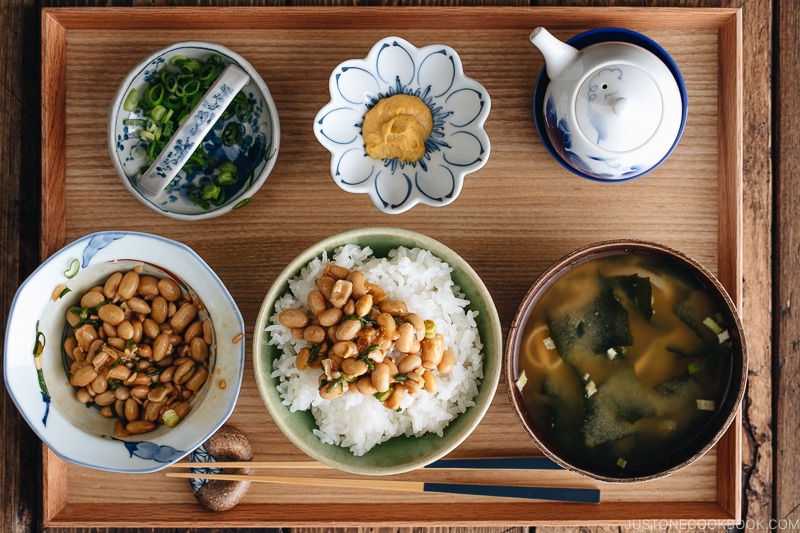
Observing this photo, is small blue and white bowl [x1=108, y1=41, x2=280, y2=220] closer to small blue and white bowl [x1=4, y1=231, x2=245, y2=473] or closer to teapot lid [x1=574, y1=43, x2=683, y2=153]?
small blue and white bowl [x1=4, y1=231, x2=245, y2=473]

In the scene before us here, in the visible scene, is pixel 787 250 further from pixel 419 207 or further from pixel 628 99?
pixel 419 207

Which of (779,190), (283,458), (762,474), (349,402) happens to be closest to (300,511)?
(283,458)

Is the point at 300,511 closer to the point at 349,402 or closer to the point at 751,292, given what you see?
the point at 349,402

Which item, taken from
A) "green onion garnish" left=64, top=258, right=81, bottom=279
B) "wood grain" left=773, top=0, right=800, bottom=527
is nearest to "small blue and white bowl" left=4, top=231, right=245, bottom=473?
"green onion garnish" left=64, top=258, right=81, bottom=279

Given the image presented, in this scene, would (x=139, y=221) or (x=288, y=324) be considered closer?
(x=288, y=324)

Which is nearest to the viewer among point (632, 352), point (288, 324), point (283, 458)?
point (288, 324)
